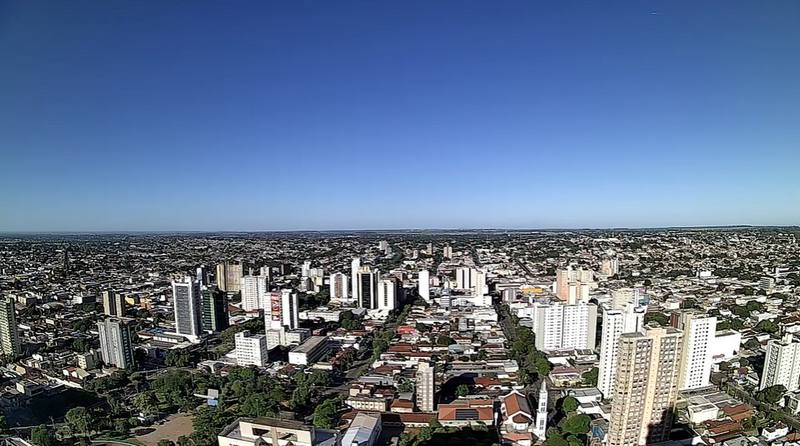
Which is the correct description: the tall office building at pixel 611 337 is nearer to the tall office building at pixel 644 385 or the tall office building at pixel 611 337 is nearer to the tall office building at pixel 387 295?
the tall office building at pixel 644 385

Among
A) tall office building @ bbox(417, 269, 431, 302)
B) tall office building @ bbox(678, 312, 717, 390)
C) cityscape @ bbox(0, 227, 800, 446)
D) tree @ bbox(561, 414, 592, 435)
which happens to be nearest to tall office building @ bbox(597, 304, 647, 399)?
cityscape @ bbox(0, 227, 800, 446)

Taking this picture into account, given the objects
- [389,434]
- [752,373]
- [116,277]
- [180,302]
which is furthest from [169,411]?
[116,277]

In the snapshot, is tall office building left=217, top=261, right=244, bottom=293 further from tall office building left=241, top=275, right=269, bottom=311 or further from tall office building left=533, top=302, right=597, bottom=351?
tall office building left=533, top=302, right=597, bottom=351

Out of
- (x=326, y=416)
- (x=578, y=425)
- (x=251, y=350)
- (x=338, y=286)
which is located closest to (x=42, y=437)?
(x=326, y=416)

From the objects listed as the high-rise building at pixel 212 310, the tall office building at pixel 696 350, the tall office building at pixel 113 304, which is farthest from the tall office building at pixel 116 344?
the tall office building at pixel 696 350

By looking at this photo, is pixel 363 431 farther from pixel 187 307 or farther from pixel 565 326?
pixel 187 307
